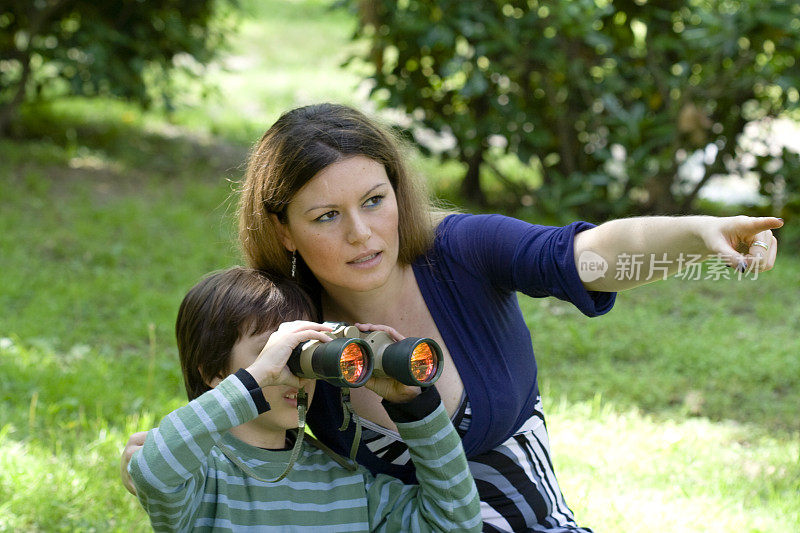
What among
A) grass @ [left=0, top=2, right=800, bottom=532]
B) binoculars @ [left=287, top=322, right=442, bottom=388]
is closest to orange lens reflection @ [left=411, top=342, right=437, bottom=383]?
binoculars @ [left=287, top=322, right=442, bottom=388]

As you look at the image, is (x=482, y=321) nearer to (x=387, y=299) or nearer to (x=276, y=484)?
(x=387, y=299)

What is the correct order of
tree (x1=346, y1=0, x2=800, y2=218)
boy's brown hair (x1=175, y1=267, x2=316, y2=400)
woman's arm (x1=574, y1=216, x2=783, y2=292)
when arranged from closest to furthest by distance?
woman's arm (x1=574, y1=216, x2=783, y2=292) < boy's brown hair (x1=175, y1=267, x2=316, y2=400) < tree (x1=346, y1=0, x2=800, y2=218)

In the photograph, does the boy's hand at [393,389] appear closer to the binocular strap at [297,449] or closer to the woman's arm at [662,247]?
the binocular strap at [297,449]

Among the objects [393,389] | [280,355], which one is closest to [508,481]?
[393,389]

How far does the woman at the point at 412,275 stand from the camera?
225 cm

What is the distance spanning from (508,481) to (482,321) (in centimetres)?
42

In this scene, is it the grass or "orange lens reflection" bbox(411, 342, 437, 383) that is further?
the grass

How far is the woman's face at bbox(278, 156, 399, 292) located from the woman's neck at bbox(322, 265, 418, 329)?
0.13m

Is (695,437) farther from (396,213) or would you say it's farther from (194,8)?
(194,8)

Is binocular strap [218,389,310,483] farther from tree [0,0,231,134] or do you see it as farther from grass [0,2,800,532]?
tree [0,0,231,134]

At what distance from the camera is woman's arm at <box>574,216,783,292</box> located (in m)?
1.79

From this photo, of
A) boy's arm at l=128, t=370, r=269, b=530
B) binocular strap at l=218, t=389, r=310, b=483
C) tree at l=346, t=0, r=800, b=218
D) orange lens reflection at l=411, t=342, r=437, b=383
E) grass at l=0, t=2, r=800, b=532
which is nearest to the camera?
boy's arm at l=128, t=370, r=269, b=530

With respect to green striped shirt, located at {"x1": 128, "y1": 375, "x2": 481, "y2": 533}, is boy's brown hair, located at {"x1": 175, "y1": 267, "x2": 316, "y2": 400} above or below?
above

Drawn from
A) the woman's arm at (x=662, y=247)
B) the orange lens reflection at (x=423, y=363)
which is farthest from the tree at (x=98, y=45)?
the woman's arm at (x=662, y=247)
